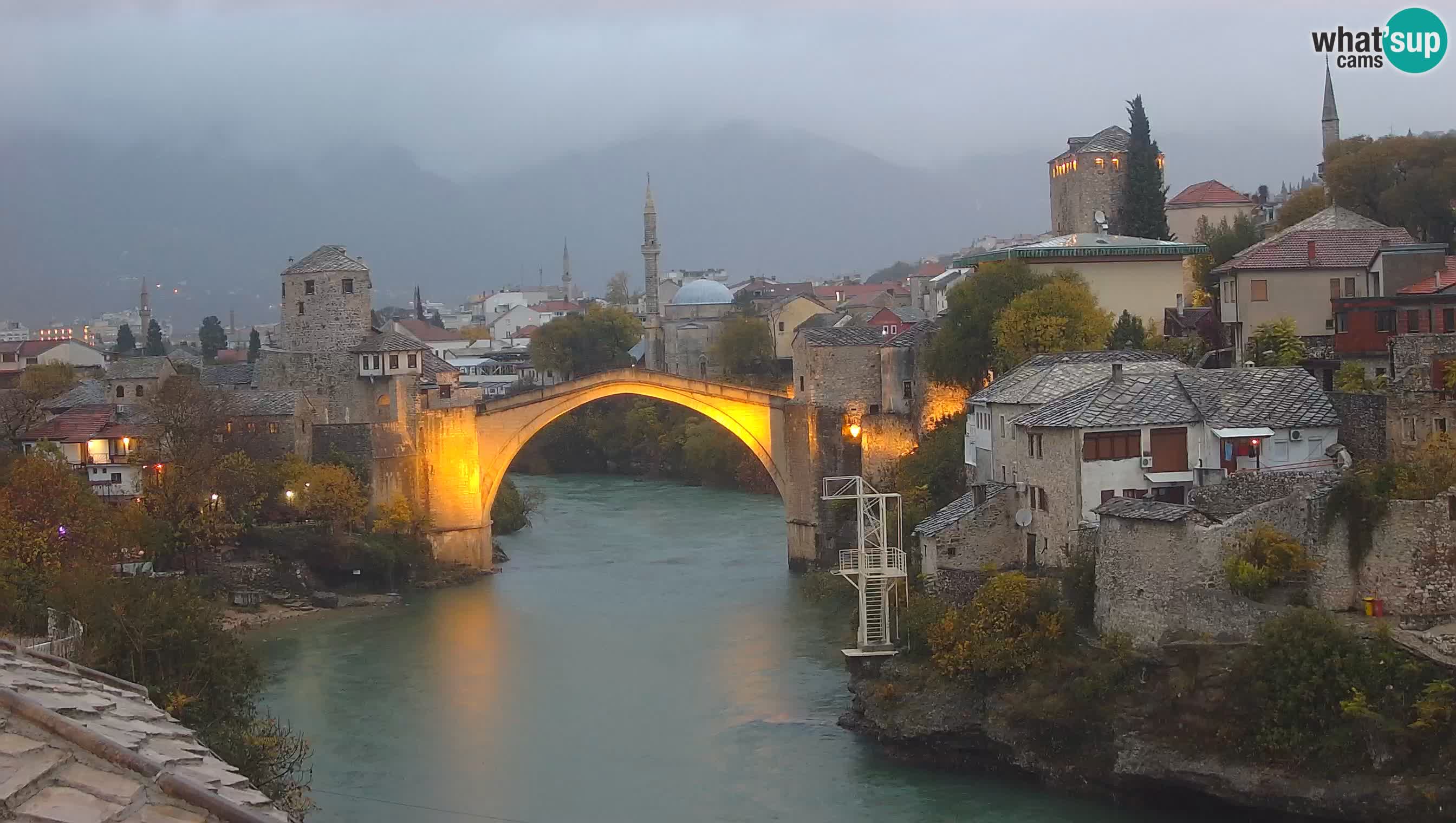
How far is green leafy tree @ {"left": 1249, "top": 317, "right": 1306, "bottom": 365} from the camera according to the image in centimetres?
2731

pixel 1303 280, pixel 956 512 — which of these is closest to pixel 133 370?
pixel 956 512

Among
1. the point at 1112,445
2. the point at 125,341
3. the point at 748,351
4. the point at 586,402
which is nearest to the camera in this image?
the point at 1112,445

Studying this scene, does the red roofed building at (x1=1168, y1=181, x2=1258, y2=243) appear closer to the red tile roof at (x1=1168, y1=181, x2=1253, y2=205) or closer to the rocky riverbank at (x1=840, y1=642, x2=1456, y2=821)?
the red tile roof at (x1=1168, y1=181, x2=1253, y2=205)

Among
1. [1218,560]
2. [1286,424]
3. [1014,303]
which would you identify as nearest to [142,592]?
[1218,560]

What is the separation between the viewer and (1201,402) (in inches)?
947

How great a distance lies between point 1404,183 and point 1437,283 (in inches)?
483

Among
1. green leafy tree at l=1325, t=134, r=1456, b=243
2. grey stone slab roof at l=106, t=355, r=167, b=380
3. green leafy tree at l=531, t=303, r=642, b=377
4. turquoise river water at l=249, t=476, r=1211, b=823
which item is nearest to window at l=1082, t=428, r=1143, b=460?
turquoise river water at l=249, t=476, r=1211, b=823

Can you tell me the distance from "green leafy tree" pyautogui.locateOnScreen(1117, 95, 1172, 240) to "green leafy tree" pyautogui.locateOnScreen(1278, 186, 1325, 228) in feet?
8.82

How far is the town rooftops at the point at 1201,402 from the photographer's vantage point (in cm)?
2356

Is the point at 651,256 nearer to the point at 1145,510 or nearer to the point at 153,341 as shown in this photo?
the point at 153,341

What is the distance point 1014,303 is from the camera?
33031 mm

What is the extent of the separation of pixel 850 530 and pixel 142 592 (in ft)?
60.7

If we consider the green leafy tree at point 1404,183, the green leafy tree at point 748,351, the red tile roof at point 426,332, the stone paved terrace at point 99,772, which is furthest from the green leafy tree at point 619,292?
the stone paved terrace at point 99,772

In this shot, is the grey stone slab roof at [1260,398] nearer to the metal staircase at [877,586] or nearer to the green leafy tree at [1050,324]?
the metal staircase at [877,586]
